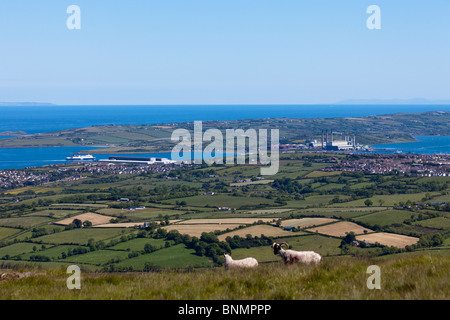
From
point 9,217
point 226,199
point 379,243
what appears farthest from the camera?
point 226,199

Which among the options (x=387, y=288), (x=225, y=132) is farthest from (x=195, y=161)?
(x=387, y=288)

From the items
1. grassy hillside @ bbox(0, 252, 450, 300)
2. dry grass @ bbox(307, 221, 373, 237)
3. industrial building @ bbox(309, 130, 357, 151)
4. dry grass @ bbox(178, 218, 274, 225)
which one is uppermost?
grassy hillside @ bbox(0, 252, 450, 300)

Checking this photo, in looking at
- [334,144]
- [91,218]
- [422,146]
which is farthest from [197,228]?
[422,146]

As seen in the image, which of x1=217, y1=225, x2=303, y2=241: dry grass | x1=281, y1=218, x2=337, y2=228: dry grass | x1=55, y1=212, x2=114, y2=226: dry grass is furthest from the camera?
→ x1=55, y1=212, x2=114, y2=226: dry grass

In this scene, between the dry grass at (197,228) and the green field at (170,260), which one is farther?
the dry grass at (197,228)

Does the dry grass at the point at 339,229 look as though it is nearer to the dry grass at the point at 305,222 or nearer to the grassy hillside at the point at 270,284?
the dry grass at the point at 305,222

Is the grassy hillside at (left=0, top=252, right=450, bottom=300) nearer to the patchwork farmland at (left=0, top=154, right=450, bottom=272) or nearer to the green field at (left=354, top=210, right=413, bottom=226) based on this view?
the patchwork farmland at (left=0, top=154, right=450, bottom=272)

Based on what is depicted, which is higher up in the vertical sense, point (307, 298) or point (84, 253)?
point (307, 298)

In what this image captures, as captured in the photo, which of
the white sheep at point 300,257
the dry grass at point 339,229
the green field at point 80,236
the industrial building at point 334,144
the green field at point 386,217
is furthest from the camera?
the industrial building at point 334,144

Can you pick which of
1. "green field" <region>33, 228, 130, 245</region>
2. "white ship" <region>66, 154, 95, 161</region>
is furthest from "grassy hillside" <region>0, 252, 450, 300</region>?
"white ship" <region>66, 154, 95, 161</region>

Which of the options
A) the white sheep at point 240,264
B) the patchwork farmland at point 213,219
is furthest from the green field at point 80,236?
the white sheep at point 240,264

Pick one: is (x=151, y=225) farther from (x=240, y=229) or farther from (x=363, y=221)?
(x=363, y=221)
